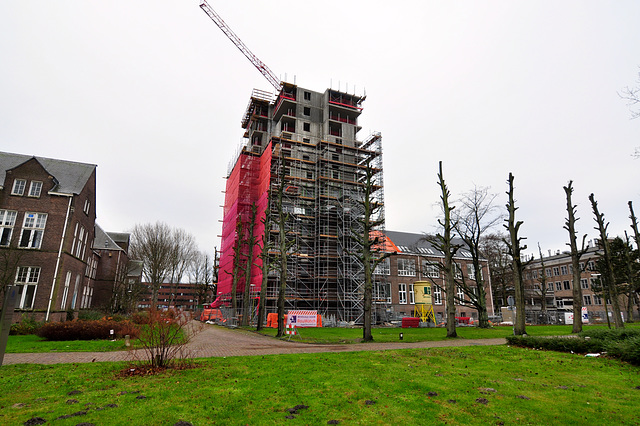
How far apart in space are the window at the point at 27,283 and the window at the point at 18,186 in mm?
5907

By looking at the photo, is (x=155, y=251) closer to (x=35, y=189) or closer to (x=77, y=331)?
(x=35, y=189)

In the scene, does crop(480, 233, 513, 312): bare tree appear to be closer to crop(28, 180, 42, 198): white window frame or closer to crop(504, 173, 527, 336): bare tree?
crop(504, 173, 527, 336): bare tree

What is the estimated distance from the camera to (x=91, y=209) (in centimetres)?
3538

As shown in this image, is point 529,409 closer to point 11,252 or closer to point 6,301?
point 6,301

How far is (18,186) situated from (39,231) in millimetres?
3942

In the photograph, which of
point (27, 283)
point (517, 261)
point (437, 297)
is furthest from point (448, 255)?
point (437, 297)

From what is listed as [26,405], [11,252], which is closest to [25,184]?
[11,252]

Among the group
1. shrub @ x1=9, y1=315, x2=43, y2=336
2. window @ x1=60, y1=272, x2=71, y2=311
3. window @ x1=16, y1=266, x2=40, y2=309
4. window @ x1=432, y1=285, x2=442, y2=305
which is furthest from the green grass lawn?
window @ x1=432, y1=285, x2=442, y2=305

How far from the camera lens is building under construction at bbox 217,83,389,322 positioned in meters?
42.8

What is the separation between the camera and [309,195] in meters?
46.7

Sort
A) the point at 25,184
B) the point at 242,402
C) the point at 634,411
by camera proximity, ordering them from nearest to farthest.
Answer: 1. the point at 634,411
2. the point at 242,402
3. the point at 25,184

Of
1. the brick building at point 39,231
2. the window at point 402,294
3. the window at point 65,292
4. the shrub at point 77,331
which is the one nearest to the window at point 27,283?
the brick building at point 39,231

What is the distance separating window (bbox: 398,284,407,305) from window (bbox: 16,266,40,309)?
44.1 metres

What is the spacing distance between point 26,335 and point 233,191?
3445cm
